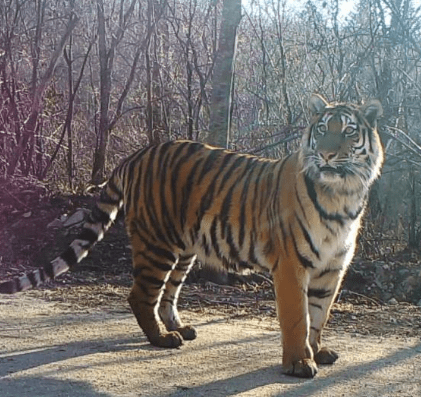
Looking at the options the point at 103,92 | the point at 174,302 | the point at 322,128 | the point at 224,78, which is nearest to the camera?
the point at 322,128

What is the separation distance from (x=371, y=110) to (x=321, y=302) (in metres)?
1.38

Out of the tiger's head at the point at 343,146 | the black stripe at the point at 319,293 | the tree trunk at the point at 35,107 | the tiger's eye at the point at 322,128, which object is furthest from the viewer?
A: the tree trunk at the point at 35,107

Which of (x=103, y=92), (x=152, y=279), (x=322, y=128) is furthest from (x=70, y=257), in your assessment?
(x=103, y=92)

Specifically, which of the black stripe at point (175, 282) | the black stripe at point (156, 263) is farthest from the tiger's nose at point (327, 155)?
the black stripe at point (175, 282)

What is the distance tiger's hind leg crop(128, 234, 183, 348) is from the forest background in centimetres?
447

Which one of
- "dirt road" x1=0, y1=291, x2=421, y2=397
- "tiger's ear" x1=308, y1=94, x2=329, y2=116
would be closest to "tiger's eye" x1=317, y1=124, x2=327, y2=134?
"tiger's ear" x1=308, y1=94, x2=329, y2=116

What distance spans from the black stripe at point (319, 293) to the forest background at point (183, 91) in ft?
15.1

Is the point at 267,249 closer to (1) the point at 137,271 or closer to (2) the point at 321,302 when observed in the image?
(2) the point at 321,302

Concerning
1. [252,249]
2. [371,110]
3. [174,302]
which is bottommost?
[174,302]

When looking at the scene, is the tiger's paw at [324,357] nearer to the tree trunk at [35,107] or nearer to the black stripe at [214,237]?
the black stripe at [214,237]

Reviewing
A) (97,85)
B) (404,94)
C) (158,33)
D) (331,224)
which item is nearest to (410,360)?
(331,224)

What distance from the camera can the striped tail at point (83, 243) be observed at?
18.0 feet

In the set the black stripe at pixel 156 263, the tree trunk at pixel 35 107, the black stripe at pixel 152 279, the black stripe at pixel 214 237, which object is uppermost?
the tree trunk at pixel 35 107

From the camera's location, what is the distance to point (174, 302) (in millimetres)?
6000
